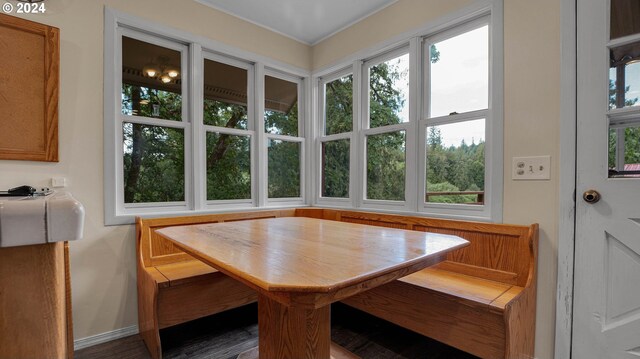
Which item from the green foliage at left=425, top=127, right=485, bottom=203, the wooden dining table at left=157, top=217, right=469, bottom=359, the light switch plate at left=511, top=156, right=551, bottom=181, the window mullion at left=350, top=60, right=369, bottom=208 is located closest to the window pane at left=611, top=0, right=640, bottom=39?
the light switch plate at left=511, top=156, right=551, bottom=181

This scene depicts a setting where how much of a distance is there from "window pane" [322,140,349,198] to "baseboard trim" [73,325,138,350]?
205cm

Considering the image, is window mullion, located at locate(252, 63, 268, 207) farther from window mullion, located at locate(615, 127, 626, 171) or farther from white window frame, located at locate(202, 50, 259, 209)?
window mullion, located at locate(615, 127, 626, 171)

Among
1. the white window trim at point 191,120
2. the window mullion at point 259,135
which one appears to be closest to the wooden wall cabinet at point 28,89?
the white window trim at point 191,120

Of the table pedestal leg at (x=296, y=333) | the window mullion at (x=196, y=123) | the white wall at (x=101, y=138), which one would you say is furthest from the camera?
the window mullion at (x=196, y=123)

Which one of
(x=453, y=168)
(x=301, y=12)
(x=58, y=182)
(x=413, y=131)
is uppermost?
(x=301, y=12)

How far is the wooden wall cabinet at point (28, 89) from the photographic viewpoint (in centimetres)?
176

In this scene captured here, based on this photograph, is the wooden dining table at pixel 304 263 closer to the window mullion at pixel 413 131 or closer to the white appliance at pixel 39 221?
the white appliance at pixel 39 221

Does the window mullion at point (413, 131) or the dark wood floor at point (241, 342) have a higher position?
the window mullion at point (413, 131)

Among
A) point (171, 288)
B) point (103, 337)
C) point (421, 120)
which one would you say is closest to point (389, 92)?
point (421, 120)

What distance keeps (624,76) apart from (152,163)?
3.07 metres

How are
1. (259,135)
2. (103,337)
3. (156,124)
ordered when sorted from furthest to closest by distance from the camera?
(259,135)
(156,124)
(103,337)

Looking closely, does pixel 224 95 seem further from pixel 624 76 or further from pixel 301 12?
pixel 624 76

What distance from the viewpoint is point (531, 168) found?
1.83m

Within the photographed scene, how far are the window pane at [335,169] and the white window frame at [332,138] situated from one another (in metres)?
0.04
